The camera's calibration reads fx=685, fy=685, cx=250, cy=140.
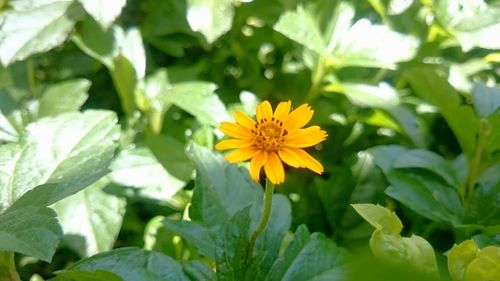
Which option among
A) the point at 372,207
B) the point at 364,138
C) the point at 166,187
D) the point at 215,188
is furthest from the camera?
the point at 364,138

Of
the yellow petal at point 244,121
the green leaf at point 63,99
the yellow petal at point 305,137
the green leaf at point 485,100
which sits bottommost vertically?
the green leaf at point 63,99

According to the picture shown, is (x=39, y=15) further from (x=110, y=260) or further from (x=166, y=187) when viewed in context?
(x=110, y=260)

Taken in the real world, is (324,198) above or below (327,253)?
below

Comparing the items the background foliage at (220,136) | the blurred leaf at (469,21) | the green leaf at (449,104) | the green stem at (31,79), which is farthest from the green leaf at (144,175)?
the blurred leaf at (469,21)

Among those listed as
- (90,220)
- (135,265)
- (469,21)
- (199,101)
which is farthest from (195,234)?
(469,21)

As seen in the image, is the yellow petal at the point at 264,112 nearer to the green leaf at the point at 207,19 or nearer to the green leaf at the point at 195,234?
the green leaf at the point at 195,234

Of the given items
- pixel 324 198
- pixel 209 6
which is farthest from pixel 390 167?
pixel 209 6

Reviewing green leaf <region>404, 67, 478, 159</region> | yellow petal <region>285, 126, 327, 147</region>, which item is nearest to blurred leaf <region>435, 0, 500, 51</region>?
green leaf <region>404, 67, 478, 159</region>
